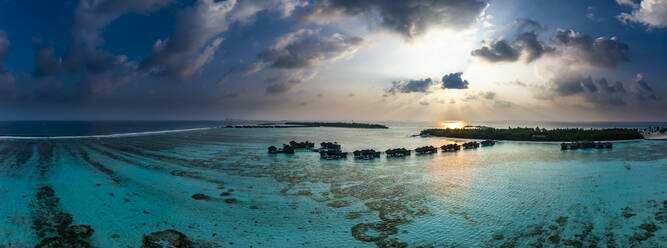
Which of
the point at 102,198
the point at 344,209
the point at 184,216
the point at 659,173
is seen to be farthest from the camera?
the point at 659,173

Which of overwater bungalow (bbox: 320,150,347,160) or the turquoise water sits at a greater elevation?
overwater bungalow (bbox: 320,150,347,160)

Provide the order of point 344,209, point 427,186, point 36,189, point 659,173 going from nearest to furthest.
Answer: point 344,209 → point 36,189 → point 427,186 → point 659,173

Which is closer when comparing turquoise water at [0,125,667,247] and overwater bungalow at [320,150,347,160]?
turquoise water at [0,125,667,247]

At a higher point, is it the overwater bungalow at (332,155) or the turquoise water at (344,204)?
the overwater bungalow at (332,155)

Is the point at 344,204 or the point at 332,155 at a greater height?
the point at 332,155

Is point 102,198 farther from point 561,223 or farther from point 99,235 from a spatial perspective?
point 561,223

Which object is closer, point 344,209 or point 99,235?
point 99,235

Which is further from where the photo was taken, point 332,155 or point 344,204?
point 332,155

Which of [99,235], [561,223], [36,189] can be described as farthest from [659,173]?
[36,189]
